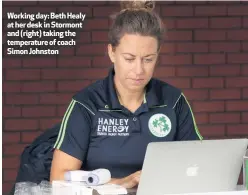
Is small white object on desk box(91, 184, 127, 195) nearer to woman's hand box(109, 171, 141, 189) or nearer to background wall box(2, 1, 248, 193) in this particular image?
woman's hand box(109, 171, 141, 189)

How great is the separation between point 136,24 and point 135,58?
0.49 ft

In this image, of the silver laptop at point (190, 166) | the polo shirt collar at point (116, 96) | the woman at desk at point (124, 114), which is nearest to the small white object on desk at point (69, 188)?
the silver laptop at point (190, 166)

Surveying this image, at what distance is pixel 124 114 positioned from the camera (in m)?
3.26

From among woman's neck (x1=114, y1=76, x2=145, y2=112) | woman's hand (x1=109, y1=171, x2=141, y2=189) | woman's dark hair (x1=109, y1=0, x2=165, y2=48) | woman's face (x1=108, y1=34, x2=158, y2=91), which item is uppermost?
woman's dark hair (x1=109, y1=0, x2=165, y2=48)

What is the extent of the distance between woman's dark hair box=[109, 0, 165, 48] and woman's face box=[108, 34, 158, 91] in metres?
0.02

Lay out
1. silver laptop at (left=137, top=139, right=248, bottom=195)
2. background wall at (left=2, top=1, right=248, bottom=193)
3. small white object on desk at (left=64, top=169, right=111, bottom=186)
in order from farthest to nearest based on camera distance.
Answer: background wall at (left=2, top=1, right=248, bottom=193) < small white object on desk at (left=64, top=169, right=111, bottom=186) < silver laptop at (left=137, top=139, right=248, bottom=195)

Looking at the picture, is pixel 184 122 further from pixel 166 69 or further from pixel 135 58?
pixel 166 69

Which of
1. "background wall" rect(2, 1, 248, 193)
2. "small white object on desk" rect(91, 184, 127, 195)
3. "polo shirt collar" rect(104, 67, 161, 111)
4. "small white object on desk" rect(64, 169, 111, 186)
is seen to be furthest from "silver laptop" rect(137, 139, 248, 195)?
"background wall" rect(2, 1, 248, 193)

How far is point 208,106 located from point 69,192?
9.95ft

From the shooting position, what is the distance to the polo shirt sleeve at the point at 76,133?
3152mm

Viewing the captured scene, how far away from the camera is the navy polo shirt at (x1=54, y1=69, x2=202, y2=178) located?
3182 millimetres

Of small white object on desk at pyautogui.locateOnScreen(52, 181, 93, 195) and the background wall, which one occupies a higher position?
the background wall

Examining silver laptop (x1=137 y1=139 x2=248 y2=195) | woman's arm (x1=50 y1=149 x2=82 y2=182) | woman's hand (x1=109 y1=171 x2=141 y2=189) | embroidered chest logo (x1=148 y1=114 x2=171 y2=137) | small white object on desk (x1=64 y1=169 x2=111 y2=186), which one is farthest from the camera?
embroidered chest logo (x1=148 y1=114 x2=171 y2=137)

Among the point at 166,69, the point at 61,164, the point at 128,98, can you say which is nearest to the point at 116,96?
the point at 128,98
